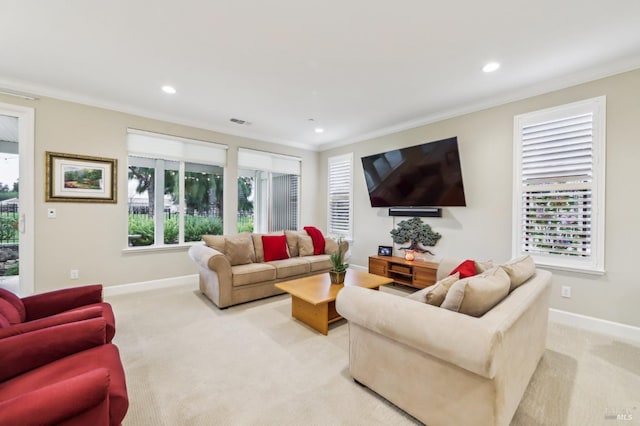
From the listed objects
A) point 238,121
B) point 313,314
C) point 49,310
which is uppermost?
point 238,121

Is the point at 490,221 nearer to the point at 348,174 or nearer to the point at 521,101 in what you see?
the point at 521,101

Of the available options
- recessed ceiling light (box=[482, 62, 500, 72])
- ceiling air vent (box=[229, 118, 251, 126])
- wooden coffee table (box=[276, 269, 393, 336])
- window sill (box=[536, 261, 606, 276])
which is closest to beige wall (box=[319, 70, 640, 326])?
window sill (box=[536, 261, 606, 276])

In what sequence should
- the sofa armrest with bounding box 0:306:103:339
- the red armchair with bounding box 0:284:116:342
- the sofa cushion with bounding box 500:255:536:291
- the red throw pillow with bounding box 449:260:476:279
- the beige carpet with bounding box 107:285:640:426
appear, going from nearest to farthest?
the sofa armrest with bounding box 0:306:103:339 → the red armchair with bounding box 0:284:116:342 → the beige carpet with bounding box 107:285:640:426 → the sofa cushion with bounding box 500:255:536:291 → the red throw pillow with bounding box 449:260:476:279

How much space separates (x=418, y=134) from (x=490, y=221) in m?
1.74

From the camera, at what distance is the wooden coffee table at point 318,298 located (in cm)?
271

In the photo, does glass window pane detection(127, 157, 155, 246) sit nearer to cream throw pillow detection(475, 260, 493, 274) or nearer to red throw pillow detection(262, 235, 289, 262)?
red throw pillow detection(262, 235, 289, 262)

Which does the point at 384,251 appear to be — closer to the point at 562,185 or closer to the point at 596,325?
the point at 562,185

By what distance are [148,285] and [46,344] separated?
3032 millimetres

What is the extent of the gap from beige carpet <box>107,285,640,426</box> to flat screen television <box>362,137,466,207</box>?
1988 mm

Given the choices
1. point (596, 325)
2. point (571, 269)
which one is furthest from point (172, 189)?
point (596, 325)

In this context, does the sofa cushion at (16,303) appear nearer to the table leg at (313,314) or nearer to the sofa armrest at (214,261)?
the sofa armrest at (214,261)

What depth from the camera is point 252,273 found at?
352 centimetres

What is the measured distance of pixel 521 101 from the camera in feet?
11.0

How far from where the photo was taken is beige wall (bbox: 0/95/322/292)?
133 inches
